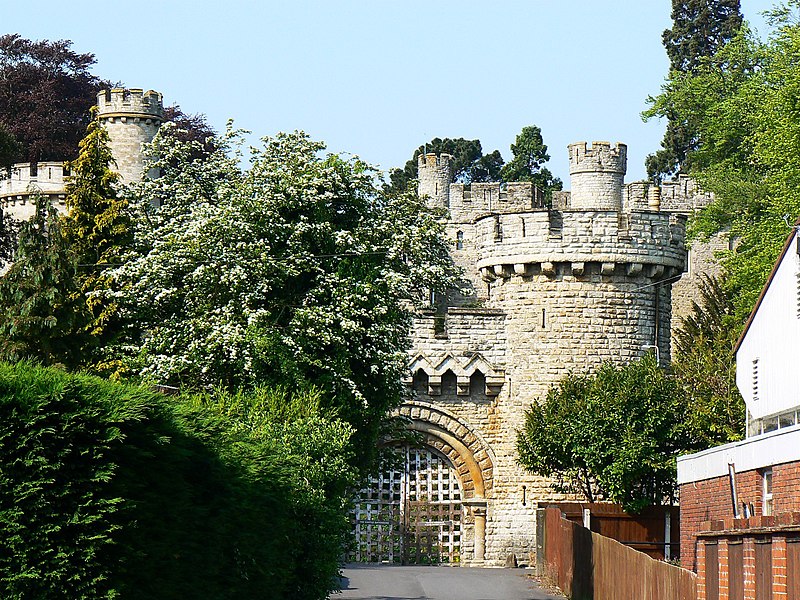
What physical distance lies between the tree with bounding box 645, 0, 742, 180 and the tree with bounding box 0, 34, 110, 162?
95.1ft

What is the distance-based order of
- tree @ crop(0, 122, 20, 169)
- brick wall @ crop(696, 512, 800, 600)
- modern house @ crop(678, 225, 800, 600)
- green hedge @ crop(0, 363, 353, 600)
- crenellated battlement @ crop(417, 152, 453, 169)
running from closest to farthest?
brick wall @ crop(696, 512, 800, 600) → green hedge @ crop(0, 363, 353, 600) → modern house @ crop(678, 225, 800, 600) → tree @ crop(0, 122, 20, 169) → crenellated battlement @ crop(417, 152, 453, 169)

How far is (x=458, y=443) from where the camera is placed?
3453 centimetres

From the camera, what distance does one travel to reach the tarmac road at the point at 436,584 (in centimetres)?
2444

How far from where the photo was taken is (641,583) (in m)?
18.5

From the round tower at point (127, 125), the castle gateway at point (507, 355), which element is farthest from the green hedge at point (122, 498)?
the round tower at point (127, 125)

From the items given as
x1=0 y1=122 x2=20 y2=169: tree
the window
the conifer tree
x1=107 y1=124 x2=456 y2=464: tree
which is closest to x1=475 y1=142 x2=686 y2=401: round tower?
x1=107 y1=124 x2=456 y2=464: tree

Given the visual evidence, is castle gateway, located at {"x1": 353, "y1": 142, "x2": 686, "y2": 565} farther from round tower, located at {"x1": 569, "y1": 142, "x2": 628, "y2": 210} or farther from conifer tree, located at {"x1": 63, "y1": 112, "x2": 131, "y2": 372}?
round tower, located at {"x1": 569, "y1": 142, "x2": 628, "y2": 210}

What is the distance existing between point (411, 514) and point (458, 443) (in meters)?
2.22

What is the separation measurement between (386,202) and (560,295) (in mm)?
6151

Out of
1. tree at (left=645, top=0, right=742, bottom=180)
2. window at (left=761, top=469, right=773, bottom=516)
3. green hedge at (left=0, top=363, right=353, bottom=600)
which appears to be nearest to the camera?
green hedge at (left=0, top=363, right=353, bottom=600)

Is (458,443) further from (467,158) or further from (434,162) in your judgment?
(467,158)

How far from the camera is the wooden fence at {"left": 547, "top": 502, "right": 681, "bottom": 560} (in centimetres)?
2950

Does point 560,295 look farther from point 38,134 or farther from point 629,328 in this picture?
point 38,134

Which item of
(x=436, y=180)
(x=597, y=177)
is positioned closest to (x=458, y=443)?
(x=597, y=177)
